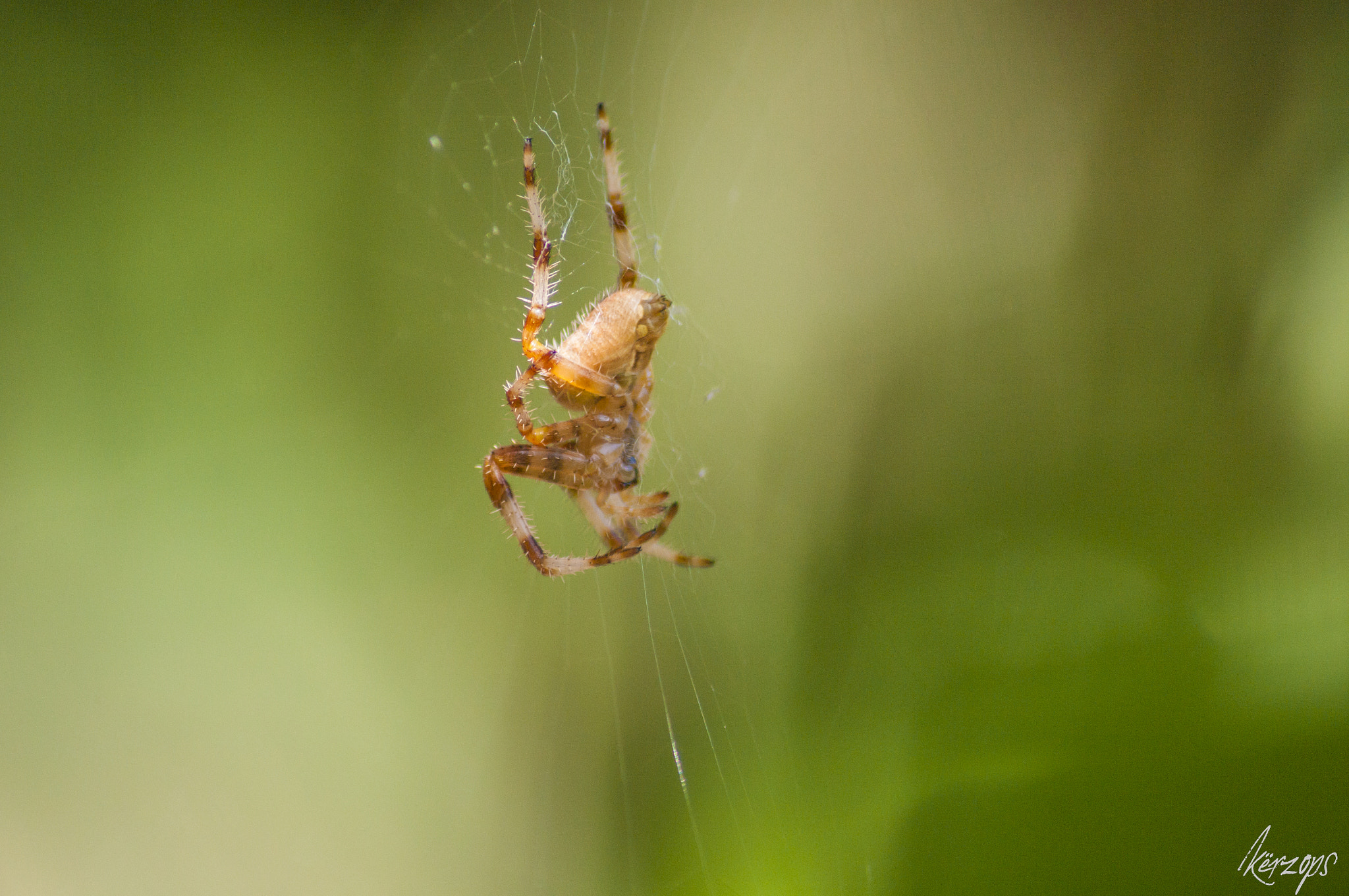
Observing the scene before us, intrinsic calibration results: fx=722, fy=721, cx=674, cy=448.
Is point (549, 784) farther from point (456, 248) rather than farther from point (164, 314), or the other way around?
point (164, 314)

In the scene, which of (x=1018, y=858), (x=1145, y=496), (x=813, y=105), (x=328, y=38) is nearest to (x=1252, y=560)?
(x=1145, y=496)

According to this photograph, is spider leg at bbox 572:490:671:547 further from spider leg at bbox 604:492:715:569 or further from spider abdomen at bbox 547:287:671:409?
spider abdomen at bbox 547:287:671:409

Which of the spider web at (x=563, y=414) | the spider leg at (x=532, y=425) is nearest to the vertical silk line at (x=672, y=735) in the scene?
the spider web at (x=563, y=414)

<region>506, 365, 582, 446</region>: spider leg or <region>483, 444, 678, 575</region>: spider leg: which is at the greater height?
<region>506, 365, 582, 446</region>: spider leg

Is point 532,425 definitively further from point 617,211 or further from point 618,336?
point 617,211

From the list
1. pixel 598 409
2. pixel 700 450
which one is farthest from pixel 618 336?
pixel 700 450

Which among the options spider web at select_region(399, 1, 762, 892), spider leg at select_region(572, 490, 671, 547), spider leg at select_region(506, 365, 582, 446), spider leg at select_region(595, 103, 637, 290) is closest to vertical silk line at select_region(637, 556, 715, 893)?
spider web at select_region(399, 1, 762, 892)
